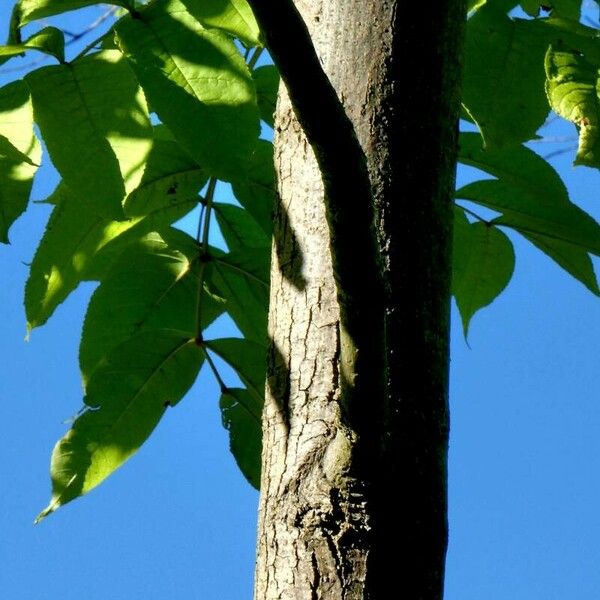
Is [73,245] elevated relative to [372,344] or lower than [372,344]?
elevated

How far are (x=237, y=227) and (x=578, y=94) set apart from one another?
0.51 metres

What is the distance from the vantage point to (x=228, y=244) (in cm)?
138

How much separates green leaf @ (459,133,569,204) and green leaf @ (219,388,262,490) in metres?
0.44

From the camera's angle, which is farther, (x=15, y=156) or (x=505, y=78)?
(x=505, y=78)

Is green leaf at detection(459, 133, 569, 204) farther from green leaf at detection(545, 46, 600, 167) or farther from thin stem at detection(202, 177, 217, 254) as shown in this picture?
thin stem at detection(202, 177, 217, 254)

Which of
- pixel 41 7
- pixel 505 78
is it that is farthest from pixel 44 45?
pixel 505 78

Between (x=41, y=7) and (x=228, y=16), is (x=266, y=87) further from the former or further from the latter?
(x=41, y=7)

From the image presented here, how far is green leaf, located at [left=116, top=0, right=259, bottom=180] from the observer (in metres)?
0.96

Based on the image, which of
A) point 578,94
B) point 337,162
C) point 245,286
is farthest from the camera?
point 245,286

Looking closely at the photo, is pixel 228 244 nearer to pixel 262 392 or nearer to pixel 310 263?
pixel 262 392

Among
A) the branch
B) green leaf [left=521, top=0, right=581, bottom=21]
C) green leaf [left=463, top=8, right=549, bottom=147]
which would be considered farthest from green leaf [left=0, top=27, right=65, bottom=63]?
green leaf [left=521, top=0, right=581, bottom=21]

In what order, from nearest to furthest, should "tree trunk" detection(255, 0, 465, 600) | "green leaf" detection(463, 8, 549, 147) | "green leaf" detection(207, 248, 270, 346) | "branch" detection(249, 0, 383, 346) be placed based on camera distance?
"branch" detection(249, 0, 383, 346) < "tree trunk" detection(255, 0, 465, 600) < "green leaf" detection(463, 8, 549, 147) < "green leaf" detection(207, 248, 270, 346)

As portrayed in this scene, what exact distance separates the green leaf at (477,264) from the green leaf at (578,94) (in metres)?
0.26

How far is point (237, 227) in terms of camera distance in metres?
1.36
